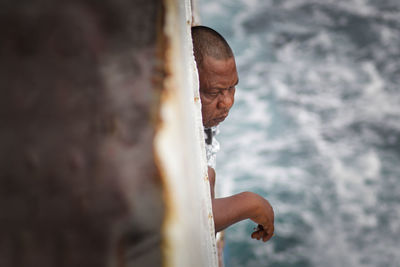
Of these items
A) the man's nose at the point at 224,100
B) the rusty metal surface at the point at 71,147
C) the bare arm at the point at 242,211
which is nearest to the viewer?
the rusty metal surface at the point at 71,147

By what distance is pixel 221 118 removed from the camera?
30.3 inches

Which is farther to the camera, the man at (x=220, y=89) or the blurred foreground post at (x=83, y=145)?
the man at (x=220, y=89)

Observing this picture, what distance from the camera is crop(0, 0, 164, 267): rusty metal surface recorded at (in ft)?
0.62

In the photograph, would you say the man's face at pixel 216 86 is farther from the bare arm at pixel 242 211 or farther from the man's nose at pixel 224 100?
the bare arm at pixel 242 211

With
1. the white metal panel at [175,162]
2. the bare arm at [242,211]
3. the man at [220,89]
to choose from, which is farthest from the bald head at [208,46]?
the white metal panel at [175,162]

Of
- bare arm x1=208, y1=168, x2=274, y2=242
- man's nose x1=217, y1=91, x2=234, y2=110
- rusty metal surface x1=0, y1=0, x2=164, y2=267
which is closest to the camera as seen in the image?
rusty metal surface x1=0, y1=0, x2=164, y2=267

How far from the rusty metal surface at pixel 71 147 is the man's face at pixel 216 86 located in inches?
18.3

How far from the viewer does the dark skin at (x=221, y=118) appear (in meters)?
0.58

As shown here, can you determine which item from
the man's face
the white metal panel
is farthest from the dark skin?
the white metal panel

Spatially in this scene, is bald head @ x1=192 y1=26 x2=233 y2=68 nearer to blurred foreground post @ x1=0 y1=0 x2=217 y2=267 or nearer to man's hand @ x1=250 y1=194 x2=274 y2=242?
man's hand @ x1=250 y1=194 x2=274 y2=242

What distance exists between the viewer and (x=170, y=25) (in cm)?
24

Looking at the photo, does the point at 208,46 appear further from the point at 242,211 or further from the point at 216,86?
the point at 242,211

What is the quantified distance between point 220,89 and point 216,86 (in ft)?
0.06

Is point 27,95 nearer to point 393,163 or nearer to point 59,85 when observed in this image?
point 59,85
